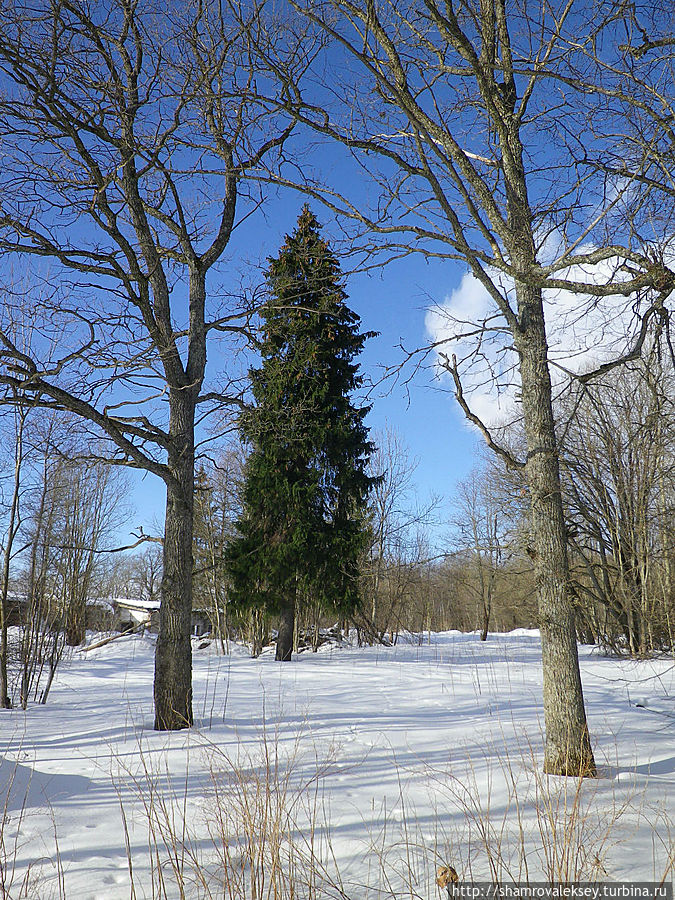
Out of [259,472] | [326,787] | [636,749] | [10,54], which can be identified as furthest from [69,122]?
[259,472]

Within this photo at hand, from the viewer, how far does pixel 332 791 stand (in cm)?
367

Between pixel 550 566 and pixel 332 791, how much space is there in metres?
2.26

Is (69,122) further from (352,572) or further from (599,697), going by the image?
(352,572)

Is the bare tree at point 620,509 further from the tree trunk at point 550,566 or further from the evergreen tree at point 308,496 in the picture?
the tree trunk at point 550,566

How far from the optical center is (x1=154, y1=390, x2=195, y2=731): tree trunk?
5934mm

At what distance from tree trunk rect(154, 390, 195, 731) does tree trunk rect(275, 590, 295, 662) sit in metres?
7.90

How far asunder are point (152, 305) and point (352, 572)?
875 centimetres

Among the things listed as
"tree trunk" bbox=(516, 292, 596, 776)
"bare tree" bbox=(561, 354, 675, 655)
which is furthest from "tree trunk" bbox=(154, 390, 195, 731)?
"bare tree" bbox=(561, 354, 675, 655)

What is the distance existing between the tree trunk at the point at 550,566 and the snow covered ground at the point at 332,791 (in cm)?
30

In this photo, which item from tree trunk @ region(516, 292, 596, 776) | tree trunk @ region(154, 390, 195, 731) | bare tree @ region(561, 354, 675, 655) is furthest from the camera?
bare tree @ region(561, 354, 675, 655)

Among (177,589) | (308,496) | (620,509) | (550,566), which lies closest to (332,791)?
(550,566)

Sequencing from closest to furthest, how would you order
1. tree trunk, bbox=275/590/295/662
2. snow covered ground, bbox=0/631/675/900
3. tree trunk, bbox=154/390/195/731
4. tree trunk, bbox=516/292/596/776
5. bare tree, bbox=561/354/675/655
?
snow covered ground, bbox=0/631/675/900 < tree trunk, bbox=516/292/596/776 < tree trunk, bbox=154/390/195/731 < bare tree, bbox=561/354/675/655 < tree trunk, bbox=275/590/295/662

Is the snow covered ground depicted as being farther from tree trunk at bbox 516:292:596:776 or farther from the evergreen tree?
the evergreen tree

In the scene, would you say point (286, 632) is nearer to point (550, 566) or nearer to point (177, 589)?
point (177, 589)
